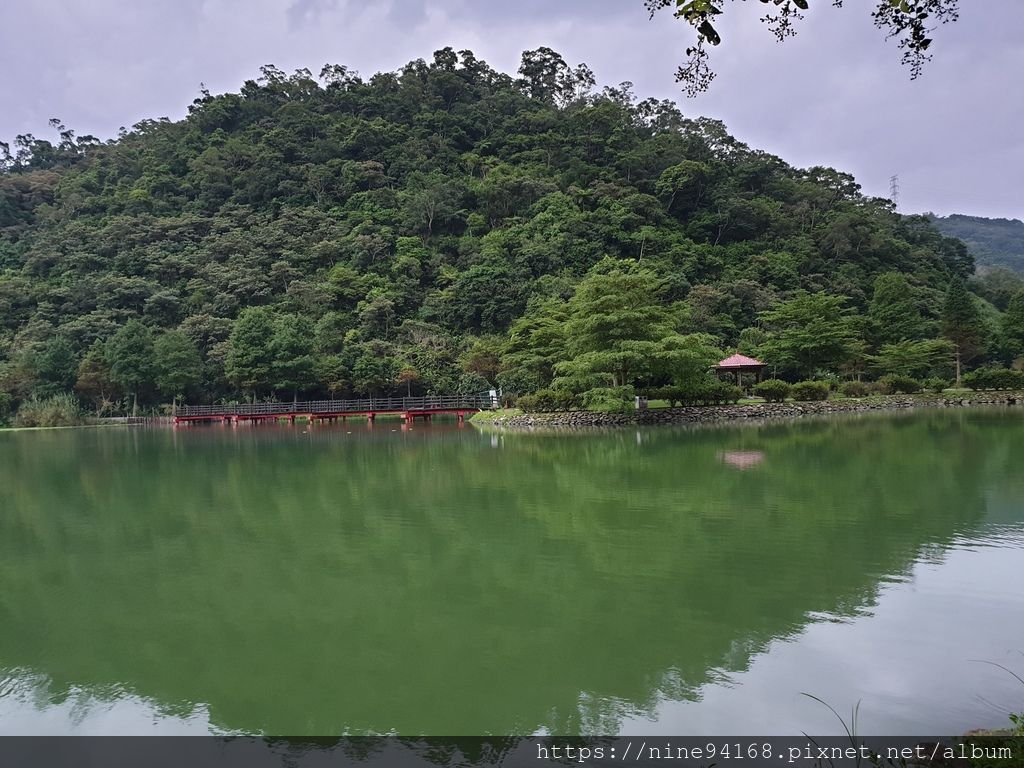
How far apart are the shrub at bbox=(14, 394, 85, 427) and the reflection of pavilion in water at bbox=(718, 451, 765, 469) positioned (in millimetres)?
35982

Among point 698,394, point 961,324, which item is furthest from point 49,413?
point 961,324

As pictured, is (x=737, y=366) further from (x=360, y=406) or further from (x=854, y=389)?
(x=360, y=406)

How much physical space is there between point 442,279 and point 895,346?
1042 inches

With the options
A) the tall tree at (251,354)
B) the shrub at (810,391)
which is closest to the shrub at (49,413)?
the tall tree at (251,354)

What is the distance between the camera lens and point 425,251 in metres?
47.7

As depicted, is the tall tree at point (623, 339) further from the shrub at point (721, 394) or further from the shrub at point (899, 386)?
the shrub at point (899, 386)

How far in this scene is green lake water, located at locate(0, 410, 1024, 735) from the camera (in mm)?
3707

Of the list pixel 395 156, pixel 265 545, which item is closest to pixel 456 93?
pixel 395 156

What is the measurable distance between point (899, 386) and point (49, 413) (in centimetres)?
4222

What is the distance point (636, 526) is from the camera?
778 centimetres

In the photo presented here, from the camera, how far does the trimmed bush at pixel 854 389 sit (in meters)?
29.7

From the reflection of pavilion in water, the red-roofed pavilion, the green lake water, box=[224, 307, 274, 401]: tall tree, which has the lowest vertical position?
the green lake water

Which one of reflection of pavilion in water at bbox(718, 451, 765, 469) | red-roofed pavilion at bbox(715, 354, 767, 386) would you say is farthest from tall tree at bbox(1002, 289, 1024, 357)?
reflection of pavilion in water at bbox(718, 451, 765, 469)

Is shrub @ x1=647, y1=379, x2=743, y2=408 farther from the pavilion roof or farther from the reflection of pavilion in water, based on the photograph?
the reflection of pavilion in water
